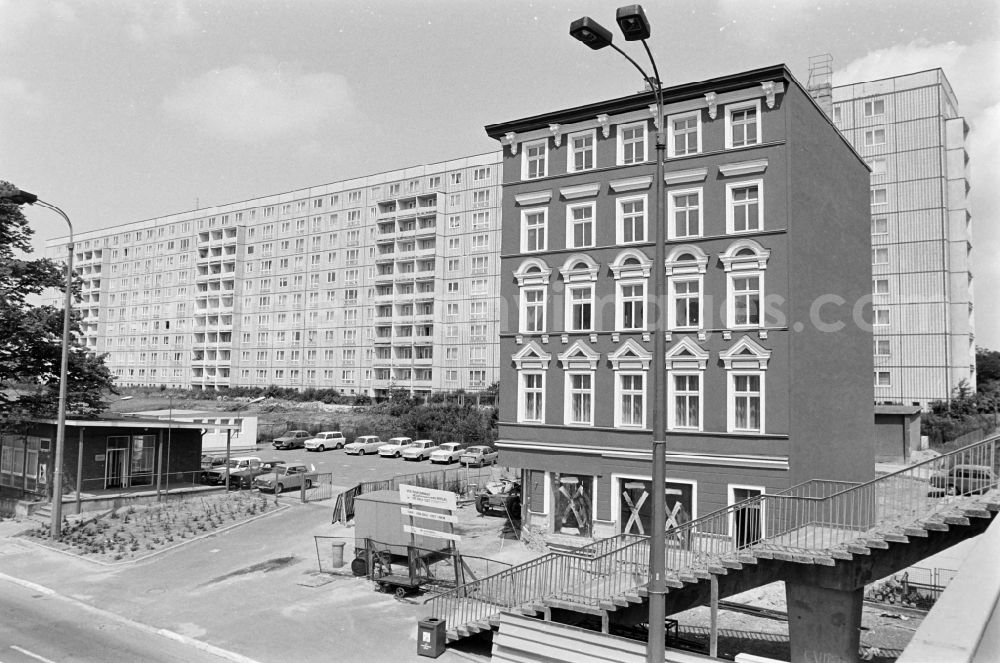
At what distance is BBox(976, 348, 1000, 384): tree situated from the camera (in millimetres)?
106463

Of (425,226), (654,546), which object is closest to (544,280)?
(654,546)

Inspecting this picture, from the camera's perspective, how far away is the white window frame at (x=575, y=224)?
27953mm

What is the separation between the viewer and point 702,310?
25422 millimetres

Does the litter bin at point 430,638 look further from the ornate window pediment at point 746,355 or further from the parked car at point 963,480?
the ornate window pediment at point 746,355

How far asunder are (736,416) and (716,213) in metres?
7.04

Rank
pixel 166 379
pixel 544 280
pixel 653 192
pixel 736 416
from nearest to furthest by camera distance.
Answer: pixel 736 416 → pixel 653 192 → pixel 544 280 → pixel 166 379

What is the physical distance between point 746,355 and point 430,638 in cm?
1388

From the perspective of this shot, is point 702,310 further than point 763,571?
Yes

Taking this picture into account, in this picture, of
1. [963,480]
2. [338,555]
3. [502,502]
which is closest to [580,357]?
[502,502]

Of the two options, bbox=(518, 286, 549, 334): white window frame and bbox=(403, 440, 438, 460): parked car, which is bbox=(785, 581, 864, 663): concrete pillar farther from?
bbox=(403, 440, 438, 460): parked car

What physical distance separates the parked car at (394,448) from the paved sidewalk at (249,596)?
28.3 metres

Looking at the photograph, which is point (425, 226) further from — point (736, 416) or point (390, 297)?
point (736, 416)

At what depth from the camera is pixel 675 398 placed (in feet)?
84.6

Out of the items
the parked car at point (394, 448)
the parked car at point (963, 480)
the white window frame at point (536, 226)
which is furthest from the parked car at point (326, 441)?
the parked car at point (963, 480)
